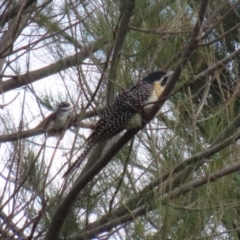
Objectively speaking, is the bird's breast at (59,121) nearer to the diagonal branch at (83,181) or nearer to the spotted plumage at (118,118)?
the spotted plumage at (118,118)

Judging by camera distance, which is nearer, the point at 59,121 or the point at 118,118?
the point at 118,118

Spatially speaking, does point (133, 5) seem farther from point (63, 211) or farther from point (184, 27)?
point (63, 211)

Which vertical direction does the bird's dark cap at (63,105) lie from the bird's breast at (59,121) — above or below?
above

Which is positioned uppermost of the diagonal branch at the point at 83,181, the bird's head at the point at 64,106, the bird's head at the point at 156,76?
the bird's head at the point at 64,106

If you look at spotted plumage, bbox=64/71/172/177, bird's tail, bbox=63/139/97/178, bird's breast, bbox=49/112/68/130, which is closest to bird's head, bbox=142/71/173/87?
spotted plumage, bbox=64/71/172/177

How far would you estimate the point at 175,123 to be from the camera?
9.39ft

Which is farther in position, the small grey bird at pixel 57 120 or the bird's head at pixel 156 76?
the small grey bird at pixel 57 120

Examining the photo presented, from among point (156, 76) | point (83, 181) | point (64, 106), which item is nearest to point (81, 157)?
point (83, 181)

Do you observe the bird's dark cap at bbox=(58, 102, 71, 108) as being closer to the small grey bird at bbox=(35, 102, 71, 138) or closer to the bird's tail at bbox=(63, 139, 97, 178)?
the small grey bird at bbox=(35, 102, 71, 138)

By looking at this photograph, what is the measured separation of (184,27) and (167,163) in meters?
0.51

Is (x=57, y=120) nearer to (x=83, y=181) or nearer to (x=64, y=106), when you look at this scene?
(x=64, y=106)

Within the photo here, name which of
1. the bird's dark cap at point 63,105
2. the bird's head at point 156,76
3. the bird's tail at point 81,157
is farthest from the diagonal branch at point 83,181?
the bird's dark cap at point 63,105

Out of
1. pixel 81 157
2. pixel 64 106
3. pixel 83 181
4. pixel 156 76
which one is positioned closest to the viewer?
pixel 83 181

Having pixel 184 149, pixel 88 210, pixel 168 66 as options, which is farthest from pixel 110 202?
pixel 168 66
